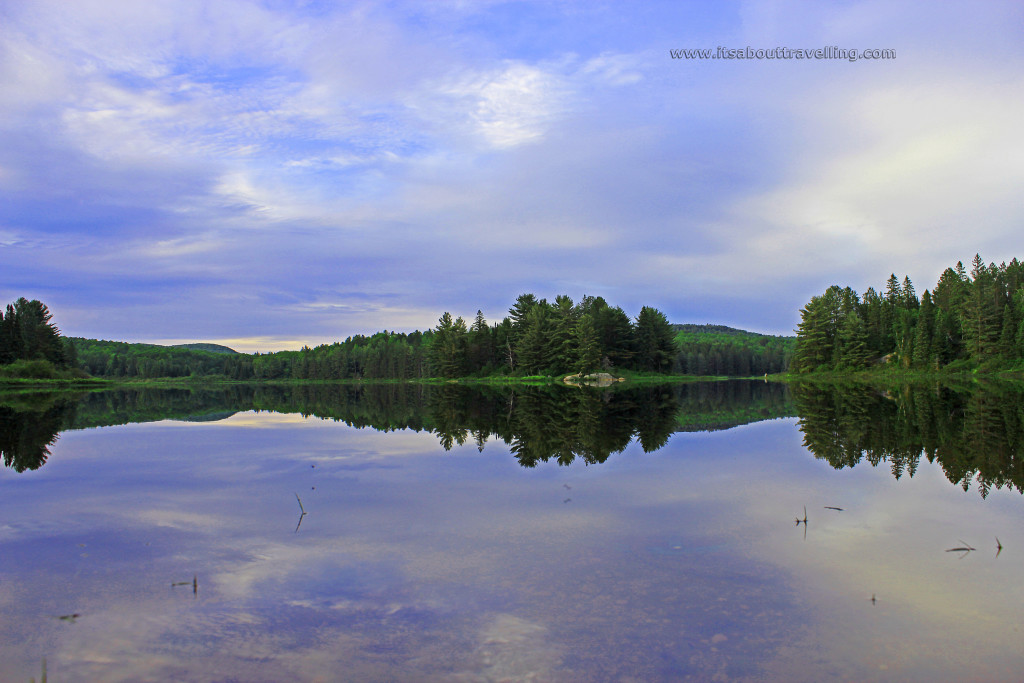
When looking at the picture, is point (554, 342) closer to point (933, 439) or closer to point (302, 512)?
point (933, 439)

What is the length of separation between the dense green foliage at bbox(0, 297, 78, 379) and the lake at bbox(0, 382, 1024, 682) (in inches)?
3831

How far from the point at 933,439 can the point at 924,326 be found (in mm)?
75815

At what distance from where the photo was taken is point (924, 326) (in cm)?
7856

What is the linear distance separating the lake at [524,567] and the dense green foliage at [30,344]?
9732 cm

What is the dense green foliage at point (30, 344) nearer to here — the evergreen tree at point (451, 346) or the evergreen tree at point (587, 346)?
the evergreen tree at point (451, 346)

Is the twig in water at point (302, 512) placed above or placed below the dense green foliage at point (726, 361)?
below

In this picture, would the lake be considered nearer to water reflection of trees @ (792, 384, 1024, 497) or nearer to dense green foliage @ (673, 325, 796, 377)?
water reflection of trees @ (792, 384, 1024, 497)

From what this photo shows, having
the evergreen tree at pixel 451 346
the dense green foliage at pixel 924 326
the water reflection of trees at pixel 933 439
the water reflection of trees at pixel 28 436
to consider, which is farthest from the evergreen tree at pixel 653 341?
the water reflection of trees at pixel 28 436

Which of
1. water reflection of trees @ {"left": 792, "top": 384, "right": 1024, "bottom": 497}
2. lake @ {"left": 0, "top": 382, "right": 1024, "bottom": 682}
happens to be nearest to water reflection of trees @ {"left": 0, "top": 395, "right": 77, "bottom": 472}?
lake @ {"left": 0, "top": 382, "right": 1024, "bottom": 682}

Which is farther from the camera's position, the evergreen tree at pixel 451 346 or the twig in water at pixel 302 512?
the evergreen tree at pixel 451 346

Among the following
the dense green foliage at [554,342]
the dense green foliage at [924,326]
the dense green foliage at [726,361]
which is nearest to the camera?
the dense green foliage at [924,326]

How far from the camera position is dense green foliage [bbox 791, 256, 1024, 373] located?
71500 millimetres

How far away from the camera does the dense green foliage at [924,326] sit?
7150 cm

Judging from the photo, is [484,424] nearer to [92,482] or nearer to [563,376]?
[92,482]
